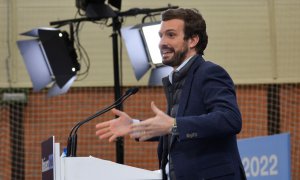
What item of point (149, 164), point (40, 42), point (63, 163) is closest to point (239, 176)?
point (63, 163)

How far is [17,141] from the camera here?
935 cm

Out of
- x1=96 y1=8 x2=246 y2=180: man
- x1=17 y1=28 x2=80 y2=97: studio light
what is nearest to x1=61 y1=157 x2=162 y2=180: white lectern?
x1=96 y1=8 x2=246 y2=180: man

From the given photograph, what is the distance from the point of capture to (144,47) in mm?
7668

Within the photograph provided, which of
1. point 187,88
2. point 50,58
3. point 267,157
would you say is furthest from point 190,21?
point 50,58

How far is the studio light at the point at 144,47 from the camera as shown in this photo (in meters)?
7.57

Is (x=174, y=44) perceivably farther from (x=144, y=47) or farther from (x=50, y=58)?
(x=50, y=58)

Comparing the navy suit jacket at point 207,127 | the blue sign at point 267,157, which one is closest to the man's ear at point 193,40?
the navy suit jacket at point 207,127

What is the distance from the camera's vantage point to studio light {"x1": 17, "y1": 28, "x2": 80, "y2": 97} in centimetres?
784

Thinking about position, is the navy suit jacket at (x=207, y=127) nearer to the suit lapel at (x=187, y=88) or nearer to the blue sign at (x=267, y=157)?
the suit lapel at (x=187, y=88)

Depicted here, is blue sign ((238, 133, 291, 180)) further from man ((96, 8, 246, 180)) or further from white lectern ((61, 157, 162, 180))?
white lectern ((61, 157, 162, 180))

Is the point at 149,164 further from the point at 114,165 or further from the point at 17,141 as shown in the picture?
the point at 114,165

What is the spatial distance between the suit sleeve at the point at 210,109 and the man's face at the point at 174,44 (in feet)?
0.46

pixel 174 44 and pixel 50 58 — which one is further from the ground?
pixel 174 44

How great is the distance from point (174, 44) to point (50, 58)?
475cm
